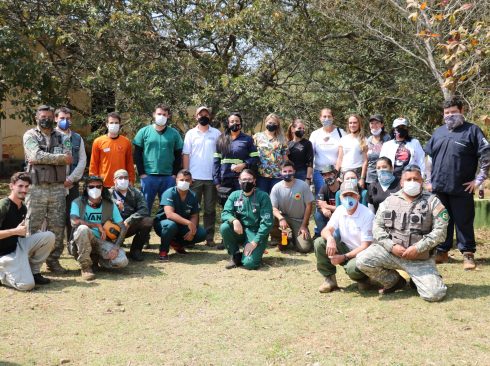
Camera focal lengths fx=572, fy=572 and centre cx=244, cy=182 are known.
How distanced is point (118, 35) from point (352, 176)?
21.3 ft

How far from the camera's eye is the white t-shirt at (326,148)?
26.7 ft

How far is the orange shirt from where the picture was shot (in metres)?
7.56

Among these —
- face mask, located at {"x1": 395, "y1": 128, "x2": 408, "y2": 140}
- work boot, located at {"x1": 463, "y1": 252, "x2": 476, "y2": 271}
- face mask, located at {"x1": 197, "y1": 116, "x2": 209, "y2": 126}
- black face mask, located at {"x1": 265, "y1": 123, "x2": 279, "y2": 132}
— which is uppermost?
face mask, located at {"x1": 197, "y1": 116, "x2": 209, "y2": 126}

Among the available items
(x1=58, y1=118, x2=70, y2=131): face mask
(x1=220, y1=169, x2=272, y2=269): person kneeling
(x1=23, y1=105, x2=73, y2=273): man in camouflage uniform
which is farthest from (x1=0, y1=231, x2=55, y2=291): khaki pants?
(x1=220, y1=169, x2=272, y2=269): person kneeling

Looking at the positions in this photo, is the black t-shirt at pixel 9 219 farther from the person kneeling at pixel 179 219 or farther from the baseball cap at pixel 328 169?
the baseball cap at pixel 328 169

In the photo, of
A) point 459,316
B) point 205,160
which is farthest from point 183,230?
point 459,316

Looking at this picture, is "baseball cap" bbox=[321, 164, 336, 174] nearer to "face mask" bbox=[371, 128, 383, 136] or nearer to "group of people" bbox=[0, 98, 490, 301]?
"group of people" bbox=[0, 98, 490, 301]

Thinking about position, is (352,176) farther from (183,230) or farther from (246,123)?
(246,123)

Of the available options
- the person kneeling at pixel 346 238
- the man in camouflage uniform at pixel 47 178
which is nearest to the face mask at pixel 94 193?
the man in camouflage uniform at pixel 47 178

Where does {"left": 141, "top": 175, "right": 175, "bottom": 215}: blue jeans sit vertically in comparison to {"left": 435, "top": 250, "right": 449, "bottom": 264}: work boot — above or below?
above

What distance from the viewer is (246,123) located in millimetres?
11398

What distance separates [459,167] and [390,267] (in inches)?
67.9

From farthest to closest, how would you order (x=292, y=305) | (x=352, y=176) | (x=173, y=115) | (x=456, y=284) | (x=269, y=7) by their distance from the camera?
(x=173, y=115) → (x=269, y=7) → (x=352, y=176) → (x=456, y=284) → (x=292, y=305)

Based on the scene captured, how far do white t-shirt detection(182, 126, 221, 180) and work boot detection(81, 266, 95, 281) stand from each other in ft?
6.95
